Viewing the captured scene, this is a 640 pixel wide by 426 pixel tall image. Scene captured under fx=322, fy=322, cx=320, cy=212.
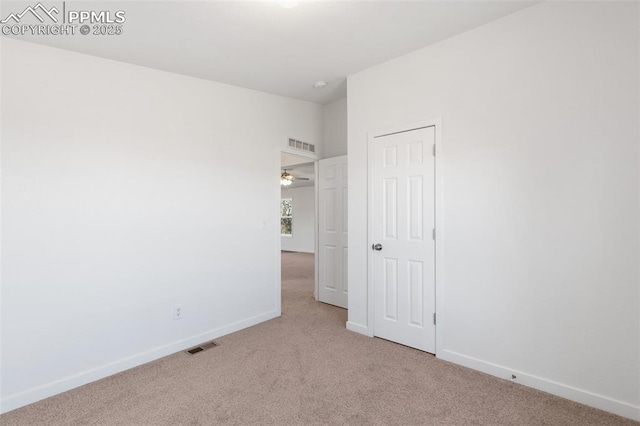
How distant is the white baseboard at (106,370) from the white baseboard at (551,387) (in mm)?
2191

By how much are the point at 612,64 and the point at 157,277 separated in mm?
3805

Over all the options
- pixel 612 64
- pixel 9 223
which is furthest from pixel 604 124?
pixel 9 223

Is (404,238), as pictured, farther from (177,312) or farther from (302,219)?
(302,219)

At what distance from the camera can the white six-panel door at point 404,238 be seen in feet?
9.46

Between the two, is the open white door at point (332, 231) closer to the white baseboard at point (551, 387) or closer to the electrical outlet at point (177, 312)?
the white baseboard at point (551, 387)

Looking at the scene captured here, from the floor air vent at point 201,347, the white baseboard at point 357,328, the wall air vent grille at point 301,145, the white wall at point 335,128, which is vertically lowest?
the floor air vent at point 201,347

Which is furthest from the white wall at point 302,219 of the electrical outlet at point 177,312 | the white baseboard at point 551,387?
the white baseboard at point 551,387

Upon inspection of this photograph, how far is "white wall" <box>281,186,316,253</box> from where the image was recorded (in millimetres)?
11266

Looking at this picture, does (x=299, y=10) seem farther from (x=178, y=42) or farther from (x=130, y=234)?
(x=130, y=234)

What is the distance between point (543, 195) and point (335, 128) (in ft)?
9.03

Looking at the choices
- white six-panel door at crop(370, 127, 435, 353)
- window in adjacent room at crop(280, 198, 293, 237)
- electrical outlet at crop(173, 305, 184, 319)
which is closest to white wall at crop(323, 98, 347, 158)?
white six-panel door at crop(370, 127, 435, 353)

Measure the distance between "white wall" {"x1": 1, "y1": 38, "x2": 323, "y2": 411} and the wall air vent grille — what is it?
1.40 ft

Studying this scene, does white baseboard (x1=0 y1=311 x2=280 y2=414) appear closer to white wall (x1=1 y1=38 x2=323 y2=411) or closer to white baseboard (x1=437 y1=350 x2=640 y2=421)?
white wall (x1=1 y1=38 x2=323 y2=411)

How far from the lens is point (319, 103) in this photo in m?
4.46
